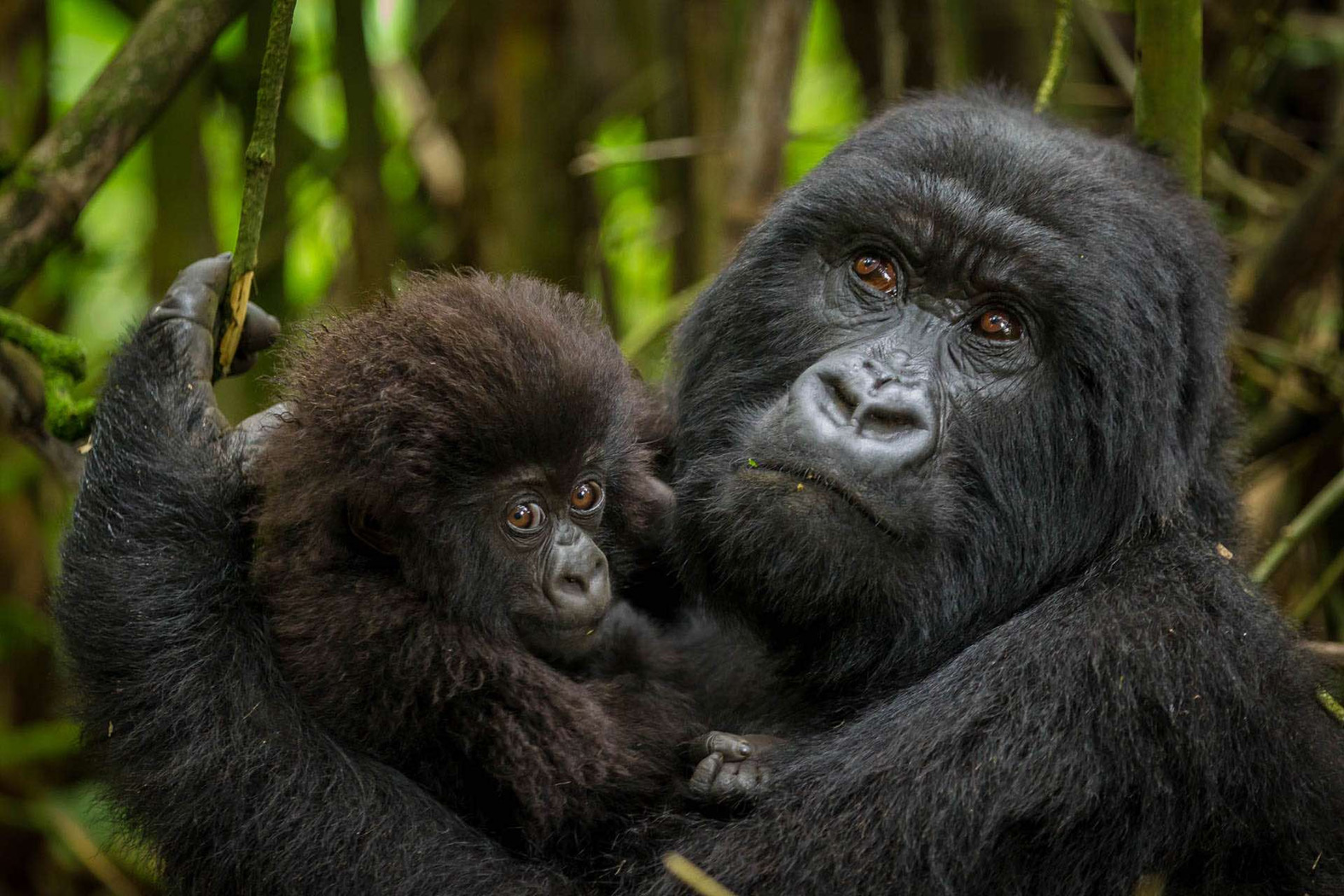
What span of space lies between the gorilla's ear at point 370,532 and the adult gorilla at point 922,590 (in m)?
0.31

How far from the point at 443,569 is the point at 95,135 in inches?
→ 59.4

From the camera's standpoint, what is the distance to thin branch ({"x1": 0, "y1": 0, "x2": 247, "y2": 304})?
11.0ft

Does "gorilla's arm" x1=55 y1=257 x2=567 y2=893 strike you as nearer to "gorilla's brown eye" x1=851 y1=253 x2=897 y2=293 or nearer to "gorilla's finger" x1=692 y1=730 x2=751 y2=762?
"gorilla's finger" x1=692 y1=730 x2=751 y2=762

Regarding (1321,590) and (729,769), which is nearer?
(729,769)

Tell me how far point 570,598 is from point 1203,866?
4.41ft

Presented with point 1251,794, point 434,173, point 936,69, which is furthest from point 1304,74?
point 1251,794

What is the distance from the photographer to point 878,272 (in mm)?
3078

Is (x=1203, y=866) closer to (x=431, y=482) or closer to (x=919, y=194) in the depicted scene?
(x=919, y=194)

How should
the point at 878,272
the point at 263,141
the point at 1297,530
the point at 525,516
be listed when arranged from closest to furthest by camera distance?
the point at 263,141
the point at 525,516
the point at 878,272
the point at 1297,530

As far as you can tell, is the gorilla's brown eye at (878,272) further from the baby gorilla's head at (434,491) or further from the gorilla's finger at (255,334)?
the gorilla's finger at (255,334)

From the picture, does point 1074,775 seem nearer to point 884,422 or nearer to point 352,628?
point 884,422

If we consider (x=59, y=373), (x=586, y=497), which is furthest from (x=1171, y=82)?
(x=59, y=373)

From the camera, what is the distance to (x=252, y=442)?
3078mm

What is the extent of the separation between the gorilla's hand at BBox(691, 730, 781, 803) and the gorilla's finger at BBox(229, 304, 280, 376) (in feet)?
4.30
